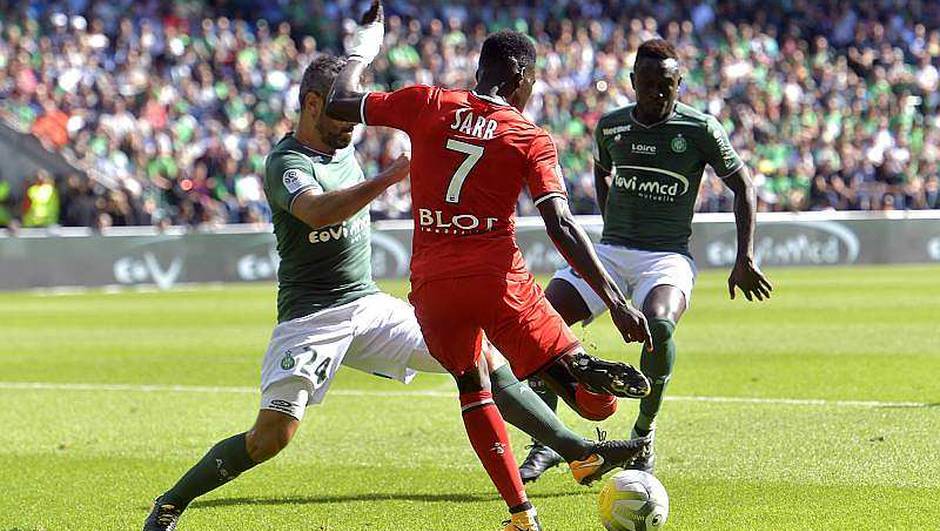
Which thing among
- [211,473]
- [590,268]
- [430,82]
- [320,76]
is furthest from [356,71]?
[430,82]

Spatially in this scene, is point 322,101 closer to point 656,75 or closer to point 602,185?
point 656,75

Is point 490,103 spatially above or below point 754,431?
above

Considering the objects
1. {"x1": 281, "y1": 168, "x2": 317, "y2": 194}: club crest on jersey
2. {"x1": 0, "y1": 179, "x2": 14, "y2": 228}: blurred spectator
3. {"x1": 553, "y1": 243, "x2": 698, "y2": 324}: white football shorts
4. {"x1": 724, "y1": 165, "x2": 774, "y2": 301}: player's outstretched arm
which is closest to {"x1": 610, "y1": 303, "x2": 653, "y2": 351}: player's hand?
{"x1": 281, "y1": 168, "x2": 317, "y2": 194}: club crest on jersey

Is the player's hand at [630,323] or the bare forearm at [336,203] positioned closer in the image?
the player's hand at [630,323]

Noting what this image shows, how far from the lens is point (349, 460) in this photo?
8.75 metres

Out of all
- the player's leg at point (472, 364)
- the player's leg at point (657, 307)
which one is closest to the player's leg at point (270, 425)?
the player's leg at point (472, 364)

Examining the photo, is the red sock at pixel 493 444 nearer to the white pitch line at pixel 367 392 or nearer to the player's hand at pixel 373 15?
the player's hand at pixel 373 15

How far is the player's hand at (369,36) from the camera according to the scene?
648cm

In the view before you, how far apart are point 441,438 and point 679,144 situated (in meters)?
2.66

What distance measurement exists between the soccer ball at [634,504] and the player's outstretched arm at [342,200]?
5.64 feet

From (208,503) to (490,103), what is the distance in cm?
298

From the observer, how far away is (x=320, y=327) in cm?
677

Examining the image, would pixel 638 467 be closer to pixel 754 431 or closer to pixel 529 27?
pixel 754 431

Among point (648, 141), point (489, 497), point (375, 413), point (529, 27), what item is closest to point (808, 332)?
point (375, 413)
